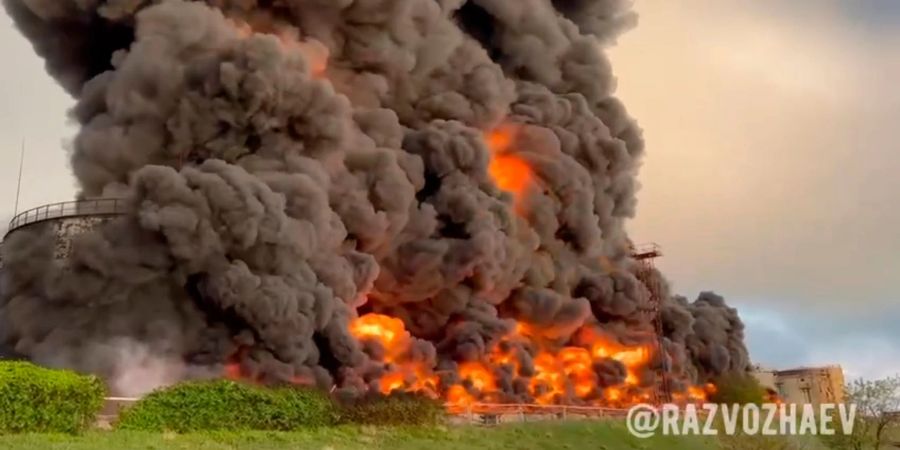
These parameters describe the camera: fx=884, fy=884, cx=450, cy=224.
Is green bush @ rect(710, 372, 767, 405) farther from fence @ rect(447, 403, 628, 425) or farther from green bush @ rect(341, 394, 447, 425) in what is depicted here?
green bush @ rect(341, 394, 447, 425)

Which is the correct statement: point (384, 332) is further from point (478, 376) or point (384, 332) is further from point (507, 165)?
point (507, 165)

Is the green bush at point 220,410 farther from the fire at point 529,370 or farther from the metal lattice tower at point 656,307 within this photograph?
the metal lattice tower at point 656,307

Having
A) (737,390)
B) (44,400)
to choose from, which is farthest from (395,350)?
(737,390)

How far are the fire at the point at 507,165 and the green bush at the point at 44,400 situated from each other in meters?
35.4

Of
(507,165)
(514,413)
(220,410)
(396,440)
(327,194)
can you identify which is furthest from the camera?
(507,165)

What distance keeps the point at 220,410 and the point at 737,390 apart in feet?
133

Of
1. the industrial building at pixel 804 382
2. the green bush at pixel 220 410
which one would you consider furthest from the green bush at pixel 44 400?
the industrial building at pixel 804 382

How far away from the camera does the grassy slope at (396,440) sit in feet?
65.7

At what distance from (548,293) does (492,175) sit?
822 centimetres

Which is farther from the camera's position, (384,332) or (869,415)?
(384,332)

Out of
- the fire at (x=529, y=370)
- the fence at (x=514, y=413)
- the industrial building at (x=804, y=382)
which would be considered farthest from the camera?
the industrial building at (x=804, y=382)

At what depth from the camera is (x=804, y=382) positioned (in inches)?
2876

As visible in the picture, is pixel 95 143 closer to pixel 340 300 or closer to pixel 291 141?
pixel 291 141

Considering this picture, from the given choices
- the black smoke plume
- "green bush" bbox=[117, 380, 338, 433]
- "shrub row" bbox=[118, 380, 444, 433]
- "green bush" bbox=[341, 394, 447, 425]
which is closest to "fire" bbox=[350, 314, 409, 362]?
the black smoke plume
